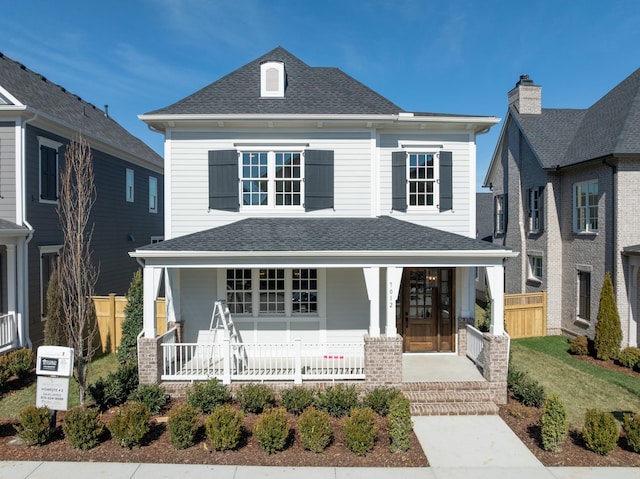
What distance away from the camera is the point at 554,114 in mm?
17750

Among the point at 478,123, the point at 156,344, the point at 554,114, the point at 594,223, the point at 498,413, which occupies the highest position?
the point at 554,114

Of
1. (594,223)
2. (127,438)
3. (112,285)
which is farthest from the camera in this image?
(112,285)

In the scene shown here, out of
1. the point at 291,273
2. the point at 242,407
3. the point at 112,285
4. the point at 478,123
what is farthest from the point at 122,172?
the point at 478,123

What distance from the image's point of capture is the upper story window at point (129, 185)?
56.4ft

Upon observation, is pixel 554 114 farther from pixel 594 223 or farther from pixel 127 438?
pixel 127 438

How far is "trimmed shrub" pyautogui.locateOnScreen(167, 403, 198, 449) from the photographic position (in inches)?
254

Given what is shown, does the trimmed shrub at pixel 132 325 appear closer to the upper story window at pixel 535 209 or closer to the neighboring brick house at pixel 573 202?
the neighboring brick house at pixel 573 202

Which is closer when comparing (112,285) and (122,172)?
(112,285)

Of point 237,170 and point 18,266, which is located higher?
point 237,170

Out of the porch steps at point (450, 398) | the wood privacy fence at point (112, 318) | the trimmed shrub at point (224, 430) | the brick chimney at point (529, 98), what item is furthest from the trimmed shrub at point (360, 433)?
the brick chimney at point (529, 98)

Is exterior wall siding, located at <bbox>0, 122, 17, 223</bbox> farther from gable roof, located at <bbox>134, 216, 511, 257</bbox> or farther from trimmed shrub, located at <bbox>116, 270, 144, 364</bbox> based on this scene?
gable roof, located at <bbox>134, 216, 511, 257</bbox>

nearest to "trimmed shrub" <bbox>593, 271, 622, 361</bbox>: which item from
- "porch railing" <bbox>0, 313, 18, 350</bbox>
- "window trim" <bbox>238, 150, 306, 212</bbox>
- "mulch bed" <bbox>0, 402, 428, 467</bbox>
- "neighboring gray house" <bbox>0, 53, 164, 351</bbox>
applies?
"mulch bed" <bbox>0, 402, 428, 467</bbox>

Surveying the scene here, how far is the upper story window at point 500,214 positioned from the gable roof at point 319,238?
35.4ft

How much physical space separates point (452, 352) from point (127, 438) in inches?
309
